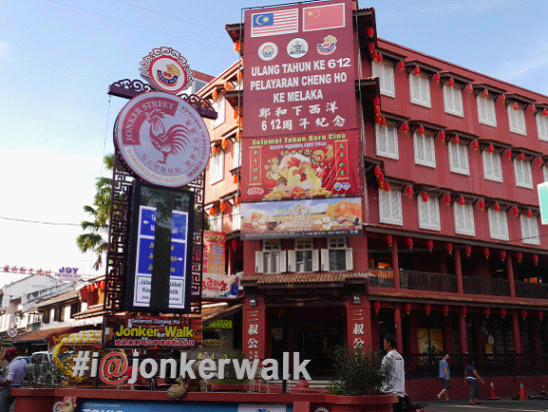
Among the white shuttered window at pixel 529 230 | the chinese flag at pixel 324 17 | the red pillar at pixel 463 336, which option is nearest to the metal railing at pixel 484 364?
the red pillar at pixel 463 336

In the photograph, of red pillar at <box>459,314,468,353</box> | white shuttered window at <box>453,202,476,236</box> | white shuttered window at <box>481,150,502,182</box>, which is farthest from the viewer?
white shuttered window at <box>481,150,502,182</box>

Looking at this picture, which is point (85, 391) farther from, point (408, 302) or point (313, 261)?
point (408, 302)

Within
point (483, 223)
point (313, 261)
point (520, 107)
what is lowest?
point (313, 261)

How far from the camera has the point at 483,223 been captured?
30.5m

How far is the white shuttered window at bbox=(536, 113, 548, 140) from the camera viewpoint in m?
34.9

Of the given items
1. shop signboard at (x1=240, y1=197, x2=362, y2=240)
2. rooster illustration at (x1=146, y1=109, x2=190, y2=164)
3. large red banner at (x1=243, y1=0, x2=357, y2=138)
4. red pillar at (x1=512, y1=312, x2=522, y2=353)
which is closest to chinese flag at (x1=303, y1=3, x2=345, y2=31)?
large red banner at (x1=243, y1=0, x2=357, y2=138)

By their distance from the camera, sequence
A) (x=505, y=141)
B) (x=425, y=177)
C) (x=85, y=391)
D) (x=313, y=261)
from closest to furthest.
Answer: (x=85, y=391) → (x=313, y=261) → (x=425, y=177) → (x=505, y=141)

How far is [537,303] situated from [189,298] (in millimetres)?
21284

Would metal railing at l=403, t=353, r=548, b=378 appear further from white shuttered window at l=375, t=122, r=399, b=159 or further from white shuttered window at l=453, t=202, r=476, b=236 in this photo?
white shuttered window at l=375, t=122, r=399, b=159

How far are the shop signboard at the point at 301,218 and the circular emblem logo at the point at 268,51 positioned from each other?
755 centimetres

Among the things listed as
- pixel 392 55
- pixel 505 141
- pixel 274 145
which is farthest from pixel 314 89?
pixel 505 141

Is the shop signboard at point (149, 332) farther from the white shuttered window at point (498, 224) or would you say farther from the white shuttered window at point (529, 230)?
the white shuttered window at point (529, 230)

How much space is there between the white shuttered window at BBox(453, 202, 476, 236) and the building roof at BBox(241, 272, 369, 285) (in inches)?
334

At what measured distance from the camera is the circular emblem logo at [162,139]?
17.8m
